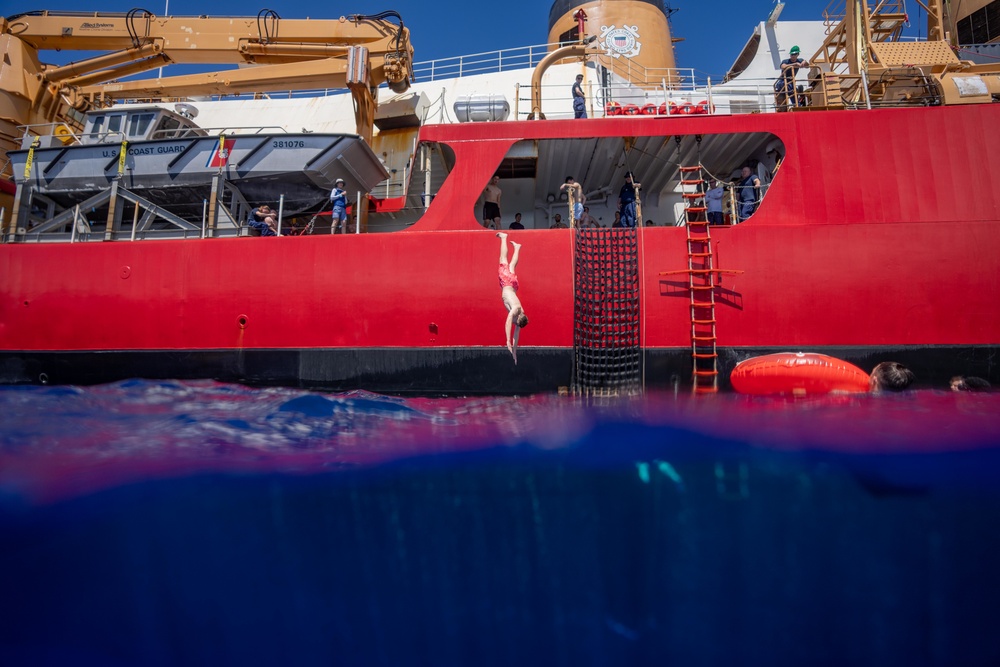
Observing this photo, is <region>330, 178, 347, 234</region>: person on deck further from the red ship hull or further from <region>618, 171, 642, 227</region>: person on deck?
<region>618, 171, 642, 227</region>: person on deck

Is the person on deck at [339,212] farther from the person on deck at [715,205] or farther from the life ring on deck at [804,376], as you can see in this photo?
the life ring on deck at [804,376]

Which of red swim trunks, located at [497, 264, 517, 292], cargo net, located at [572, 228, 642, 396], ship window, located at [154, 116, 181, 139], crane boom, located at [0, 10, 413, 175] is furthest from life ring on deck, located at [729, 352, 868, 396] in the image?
ship window, located at [154, 116, 181, 139]

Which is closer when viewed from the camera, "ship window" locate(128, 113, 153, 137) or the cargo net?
the cargo net

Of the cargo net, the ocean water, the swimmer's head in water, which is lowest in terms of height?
the ocean water

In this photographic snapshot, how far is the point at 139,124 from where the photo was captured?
32.8 feet

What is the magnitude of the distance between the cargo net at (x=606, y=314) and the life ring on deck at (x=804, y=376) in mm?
1403

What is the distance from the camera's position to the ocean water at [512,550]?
7.68 ft

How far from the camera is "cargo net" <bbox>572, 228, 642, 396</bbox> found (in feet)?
22.8

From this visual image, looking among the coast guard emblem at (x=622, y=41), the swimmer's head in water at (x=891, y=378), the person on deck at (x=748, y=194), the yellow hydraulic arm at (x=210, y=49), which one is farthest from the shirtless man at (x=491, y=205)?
the coast guard emblem at (x=622, y=41)

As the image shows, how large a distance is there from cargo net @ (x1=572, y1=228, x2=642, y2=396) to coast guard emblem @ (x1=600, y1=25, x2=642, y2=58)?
33.0ft

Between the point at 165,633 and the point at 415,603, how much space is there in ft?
3.50

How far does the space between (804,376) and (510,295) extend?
3349 millimetres

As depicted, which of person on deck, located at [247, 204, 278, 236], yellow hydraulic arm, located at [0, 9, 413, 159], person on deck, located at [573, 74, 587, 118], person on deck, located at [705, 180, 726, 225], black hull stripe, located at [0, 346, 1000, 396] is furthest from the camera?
yellow hydraulic arm, located at [0, 9, 413, 159]

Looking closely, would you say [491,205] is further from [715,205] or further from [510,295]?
[715,205]
